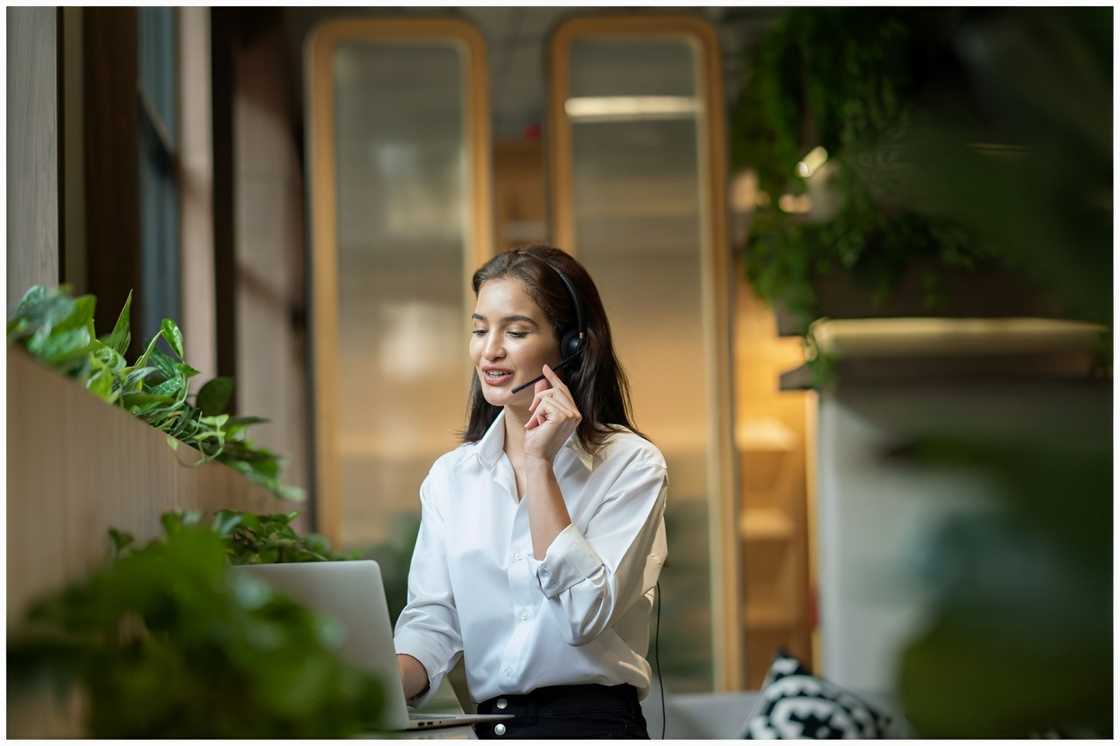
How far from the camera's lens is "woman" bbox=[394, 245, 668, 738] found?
5.35ft

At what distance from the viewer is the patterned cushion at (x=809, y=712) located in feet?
8.75

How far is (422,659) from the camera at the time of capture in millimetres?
1702

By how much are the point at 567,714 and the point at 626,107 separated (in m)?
3.27

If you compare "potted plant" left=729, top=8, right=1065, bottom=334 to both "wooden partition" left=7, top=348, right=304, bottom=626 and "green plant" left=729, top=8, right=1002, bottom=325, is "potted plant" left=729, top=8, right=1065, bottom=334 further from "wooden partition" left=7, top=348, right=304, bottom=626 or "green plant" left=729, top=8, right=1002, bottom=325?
"wooden partition" left=7, top=348, right=304, bottom=626

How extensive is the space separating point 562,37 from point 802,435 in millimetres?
2980

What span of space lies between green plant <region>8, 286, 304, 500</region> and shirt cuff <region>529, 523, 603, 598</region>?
478 millimetres

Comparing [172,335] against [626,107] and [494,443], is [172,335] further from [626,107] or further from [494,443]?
[626,107]

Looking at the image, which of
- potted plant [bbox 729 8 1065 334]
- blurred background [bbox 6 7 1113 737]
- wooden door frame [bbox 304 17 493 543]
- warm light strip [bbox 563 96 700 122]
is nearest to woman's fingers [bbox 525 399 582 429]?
blurred background [bbox 6 7 1113 737]

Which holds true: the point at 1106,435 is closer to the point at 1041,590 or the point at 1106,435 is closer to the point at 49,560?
the point at 1041,590

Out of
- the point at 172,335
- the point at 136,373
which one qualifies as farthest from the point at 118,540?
the point at 172,335

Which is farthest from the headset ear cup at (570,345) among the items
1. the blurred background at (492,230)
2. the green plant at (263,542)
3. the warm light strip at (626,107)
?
the warm light strip at (626,107)

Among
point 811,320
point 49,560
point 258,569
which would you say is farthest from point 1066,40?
point 811,320

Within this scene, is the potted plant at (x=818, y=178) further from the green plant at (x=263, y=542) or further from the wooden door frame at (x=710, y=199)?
the green plant at (x=263, y=542)

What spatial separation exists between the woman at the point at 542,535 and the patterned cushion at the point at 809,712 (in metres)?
1.05
